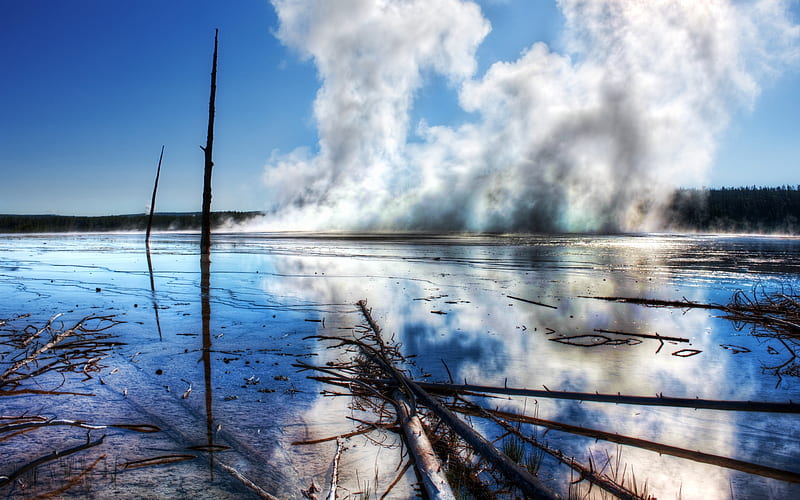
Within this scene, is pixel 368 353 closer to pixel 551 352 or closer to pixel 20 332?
pixel 551 352

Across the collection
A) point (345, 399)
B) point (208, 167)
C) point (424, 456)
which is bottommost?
point (345, 399)

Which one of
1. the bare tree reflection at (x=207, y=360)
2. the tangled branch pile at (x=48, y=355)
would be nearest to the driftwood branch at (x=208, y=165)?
the bare tree reflection at (x=207, y=360)

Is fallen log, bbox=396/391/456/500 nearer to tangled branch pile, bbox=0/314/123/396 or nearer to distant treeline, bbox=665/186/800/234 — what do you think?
tangled branch pile, bbox=0/314/123/396

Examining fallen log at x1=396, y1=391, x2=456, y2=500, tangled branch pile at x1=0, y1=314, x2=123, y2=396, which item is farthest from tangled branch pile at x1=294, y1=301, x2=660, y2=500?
tangled branch pile at x1=0, y1=314, x2=123, y2=396

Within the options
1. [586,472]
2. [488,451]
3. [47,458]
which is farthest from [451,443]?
[47,458]

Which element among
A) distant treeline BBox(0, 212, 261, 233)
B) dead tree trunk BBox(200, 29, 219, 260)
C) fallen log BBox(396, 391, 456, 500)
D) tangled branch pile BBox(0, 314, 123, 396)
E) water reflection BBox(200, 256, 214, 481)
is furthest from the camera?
distant treeline BBox(0, 212, 261, 233)

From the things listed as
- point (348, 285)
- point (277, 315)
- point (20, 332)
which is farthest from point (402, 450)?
point (348, 285)

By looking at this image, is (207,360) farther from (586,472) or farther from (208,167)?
(208,167)

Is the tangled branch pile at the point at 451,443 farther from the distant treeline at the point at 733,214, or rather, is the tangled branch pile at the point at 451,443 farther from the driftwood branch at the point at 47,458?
the distant treeline at the point at 733,214

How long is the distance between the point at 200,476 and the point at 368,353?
238cm

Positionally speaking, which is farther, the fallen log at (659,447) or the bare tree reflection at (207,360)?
the bare tree reflection at (207,360)

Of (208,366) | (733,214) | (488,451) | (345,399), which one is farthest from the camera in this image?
(733,214)

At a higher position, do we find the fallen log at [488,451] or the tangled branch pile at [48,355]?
the fallen log at [488,451]

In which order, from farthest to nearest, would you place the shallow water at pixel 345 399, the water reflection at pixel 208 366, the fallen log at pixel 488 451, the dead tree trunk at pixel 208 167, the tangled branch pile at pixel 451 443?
the dead tree trunk at pixel 208 167 < the water reflection at pixel 208 366 < the shallow water at pixel 345 399 < the tangled branch pile at pixel 451 443 < the fallen log at pixel 488 451
